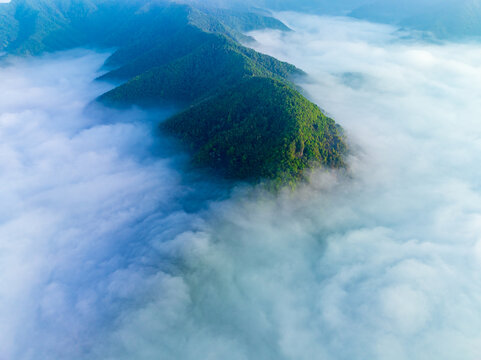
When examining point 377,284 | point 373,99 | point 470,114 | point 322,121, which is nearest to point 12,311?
point 377,284

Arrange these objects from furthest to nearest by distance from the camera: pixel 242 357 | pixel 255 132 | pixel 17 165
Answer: pixel 17 165
pixel 255 132
pixel 242 357

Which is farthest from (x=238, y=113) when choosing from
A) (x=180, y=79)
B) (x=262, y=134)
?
(x=180, y=79)

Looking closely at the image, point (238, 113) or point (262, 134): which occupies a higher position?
point (238, 113)

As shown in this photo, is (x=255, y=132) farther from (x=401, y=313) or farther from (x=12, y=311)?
(x=12, y=311)

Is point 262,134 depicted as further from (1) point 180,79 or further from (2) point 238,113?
(1) point 180,79

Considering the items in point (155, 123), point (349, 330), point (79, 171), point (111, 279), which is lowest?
point (349, 330)

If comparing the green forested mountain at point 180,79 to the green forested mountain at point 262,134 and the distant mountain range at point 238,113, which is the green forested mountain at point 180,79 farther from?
the green forested mountain at point 262,134

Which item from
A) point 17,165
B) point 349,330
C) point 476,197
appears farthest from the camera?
point 17,165

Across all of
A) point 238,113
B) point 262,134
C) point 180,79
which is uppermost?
point 180,79

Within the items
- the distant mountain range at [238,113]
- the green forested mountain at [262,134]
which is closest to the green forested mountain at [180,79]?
the distant mountain range at [238,113]

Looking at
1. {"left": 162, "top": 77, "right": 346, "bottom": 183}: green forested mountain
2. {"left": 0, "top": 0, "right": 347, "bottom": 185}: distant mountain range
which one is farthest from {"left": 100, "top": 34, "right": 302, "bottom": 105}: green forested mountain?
{"left": 162, "top": 77, "right": 346, "bottom": 183}: green forested mountain
